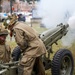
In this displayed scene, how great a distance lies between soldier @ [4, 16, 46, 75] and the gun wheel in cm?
74

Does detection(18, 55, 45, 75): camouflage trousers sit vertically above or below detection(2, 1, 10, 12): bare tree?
above

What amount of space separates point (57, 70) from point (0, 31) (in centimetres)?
153

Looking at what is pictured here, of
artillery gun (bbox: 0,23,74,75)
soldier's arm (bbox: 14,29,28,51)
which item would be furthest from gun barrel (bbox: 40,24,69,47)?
soldier's arm (bbox: 14,29,28,51)

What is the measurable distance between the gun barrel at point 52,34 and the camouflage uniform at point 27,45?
956 mm

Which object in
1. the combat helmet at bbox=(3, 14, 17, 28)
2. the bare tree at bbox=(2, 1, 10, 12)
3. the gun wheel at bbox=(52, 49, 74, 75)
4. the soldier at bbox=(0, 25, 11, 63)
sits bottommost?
the bare tree at bbox=(2, 1, 10, 12)

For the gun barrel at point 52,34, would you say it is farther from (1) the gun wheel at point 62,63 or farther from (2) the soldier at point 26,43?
(2) the soldier at point 26,43

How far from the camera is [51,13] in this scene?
1166cm

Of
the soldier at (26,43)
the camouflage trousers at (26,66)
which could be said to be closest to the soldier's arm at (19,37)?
the soldier at (26,43)

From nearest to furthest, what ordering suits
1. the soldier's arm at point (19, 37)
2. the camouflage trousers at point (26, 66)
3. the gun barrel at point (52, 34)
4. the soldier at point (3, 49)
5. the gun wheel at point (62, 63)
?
the soldier's arm at point (19, 37) → the camouflage trousers at point (26, 66) → the soldier at point (3, 49) → the gun wheel at point (62, 63) → the gun barrel at point (52, 34)

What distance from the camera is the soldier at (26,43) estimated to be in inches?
253

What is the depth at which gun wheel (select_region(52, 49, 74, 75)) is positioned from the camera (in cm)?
730

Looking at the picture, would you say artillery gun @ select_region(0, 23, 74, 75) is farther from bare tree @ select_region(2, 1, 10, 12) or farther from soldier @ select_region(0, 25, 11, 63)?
bare tree @ select_region(2, 1, 10, 12)

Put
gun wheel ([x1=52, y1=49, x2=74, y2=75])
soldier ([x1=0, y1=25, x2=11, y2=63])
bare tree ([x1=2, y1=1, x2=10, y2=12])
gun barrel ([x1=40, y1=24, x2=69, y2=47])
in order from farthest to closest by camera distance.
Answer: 1. bare tree ([x1=2, y1=1, x2=10, y2=12])
2. gun barrel ([x1=40, y1=24, x2=69, y2=47])
3. gun wheel ([x1=52, y1=49, x2=74, y2=75])
4. soldier ([x1=0, y1=25, x2=11, y2=63])

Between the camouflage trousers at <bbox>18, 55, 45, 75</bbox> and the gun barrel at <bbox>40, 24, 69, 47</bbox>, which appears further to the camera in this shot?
the gun barrel at <bbox>40, 24, 69, 47</bbox>
